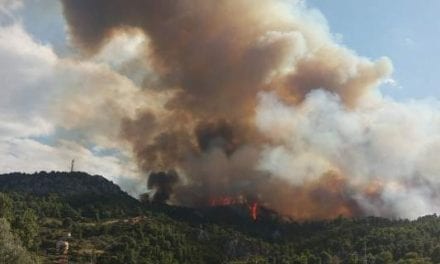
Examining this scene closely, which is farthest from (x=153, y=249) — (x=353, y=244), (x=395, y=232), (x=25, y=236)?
(x=395, y=232)

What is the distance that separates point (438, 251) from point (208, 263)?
7051 centimetres

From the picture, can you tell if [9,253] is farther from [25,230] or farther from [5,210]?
[5,210]

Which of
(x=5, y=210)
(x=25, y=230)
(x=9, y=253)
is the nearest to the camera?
(x=9, y=253)

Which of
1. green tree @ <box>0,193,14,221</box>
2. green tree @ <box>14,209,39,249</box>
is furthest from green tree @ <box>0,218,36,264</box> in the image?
green tree @ <box>0,193,14,221</box>

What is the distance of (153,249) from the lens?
18400 cm

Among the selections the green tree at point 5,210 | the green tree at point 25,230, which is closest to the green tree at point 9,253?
the green tree at point 25,230

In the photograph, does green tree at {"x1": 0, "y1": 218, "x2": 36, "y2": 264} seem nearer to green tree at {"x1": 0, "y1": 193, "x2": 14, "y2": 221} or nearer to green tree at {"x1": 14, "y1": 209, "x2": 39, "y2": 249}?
green tree at {"x1": 14, "y1": 209, "x2": 39, "y2": 249}

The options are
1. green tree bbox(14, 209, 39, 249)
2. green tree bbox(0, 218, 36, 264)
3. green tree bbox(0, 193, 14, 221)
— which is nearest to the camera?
green tree bbox(0, 218, 36, 264)

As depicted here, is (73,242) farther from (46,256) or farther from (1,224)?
(1,224)

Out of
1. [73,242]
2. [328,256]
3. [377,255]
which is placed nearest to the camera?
[377,255]

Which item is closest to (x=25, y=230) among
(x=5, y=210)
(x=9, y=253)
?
(x=5, y=210)

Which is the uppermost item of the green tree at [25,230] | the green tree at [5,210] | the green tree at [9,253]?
the green tree at [5,210]

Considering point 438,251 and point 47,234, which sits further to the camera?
point 47,234

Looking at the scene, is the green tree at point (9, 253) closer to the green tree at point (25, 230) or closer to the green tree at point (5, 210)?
the green tree at point (25, 230)
